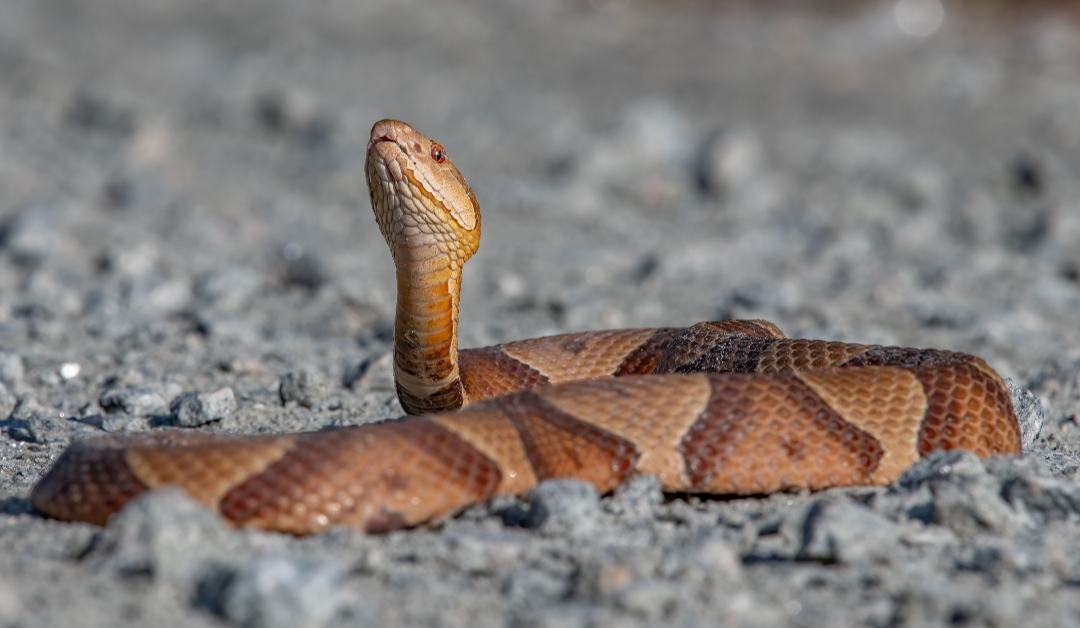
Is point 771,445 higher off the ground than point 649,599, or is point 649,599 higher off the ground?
point 771,445

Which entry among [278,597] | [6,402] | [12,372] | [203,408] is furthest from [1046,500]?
[12,372]

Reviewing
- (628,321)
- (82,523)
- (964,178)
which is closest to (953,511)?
(82,523)

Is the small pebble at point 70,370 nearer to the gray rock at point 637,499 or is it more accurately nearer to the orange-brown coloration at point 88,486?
the orange-brown coloration at point 88,486

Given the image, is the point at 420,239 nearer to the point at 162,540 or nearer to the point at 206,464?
the point at 206,464

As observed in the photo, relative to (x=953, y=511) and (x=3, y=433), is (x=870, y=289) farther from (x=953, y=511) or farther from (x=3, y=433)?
(x=3, y=433)

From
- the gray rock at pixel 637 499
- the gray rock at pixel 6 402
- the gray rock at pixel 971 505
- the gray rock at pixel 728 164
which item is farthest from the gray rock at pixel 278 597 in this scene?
the gray rock at pixel 728 164
